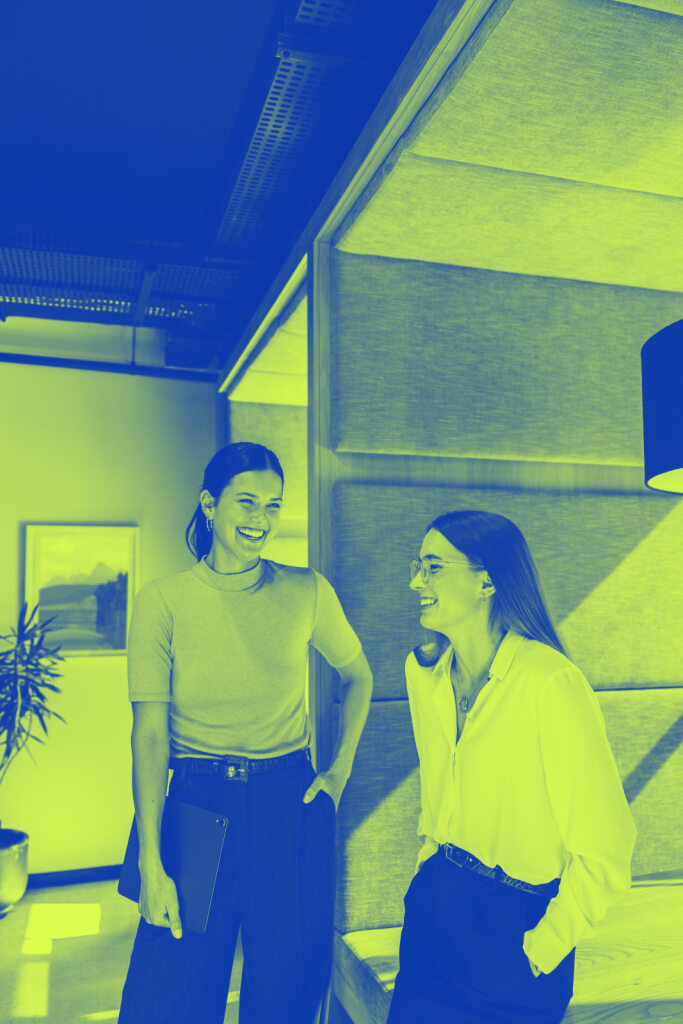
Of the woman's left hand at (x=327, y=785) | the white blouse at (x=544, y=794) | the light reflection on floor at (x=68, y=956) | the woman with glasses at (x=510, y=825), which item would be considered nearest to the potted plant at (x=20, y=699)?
the light reflection on floor at (x=68, y=956)

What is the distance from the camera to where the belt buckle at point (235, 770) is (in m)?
1.85

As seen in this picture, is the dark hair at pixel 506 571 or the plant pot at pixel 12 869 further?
the plant pot at pixel 12 869

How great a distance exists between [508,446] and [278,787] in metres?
1.38

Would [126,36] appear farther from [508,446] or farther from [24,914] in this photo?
[24,914]

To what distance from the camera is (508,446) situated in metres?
2.69

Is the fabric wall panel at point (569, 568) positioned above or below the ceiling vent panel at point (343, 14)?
below

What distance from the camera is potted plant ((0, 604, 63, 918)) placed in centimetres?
451

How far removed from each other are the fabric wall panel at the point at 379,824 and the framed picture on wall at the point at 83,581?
327 cm

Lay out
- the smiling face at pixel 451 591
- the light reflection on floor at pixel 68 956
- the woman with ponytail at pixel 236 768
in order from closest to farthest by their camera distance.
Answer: the smiling face at pixel 451 591 → the woman with ponytail at pixel 236 768 → the light reflection on floor at pixel 68 956

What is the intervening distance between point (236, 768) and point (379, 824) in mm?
772

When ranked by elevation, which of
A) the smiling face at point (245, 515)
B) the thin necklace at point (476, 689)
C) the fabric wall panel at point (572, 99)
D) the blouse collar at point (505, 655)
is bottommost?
the thin necklace at point (476, 689)

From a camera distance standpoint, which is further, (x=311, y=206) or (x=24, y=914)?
(x=24, y=914)

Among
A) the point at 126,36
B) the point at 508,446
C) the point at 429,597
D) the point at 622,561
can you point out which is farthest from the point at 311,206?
the point at 429,597

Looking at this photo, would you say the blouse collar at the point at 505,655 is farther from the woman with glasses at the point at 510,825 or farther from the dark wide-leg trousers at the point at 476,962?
the dark wide-leg trousers at the point at 476,962
